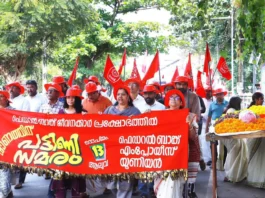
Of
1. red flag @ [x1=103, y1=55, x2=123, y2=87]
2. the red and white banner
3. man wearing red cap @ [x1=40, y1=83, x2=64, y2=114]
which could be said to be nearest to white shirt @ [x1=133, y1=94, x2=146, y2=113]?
man wearing red cap @ [x1=40, y1=83, x2=64, y2=114]

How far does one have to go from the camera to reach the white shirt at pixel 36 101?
8336mm

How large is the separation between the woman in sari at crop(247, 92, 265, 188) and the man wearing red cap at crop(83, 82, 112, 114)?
280 cm

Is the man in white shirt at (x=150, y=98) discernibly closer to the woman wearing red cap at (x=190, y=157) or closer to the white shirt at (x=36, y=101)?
the woman wearing red cap at (x=190, y=157)

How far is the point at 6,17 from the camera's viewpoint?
47.0 feet

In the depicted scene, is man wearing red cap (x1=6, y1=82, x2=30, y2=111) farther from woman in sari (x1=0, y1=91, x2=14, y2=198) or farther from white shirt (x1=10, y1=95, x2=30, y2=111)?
woman in sari (x1=0, y1=91, x2=14, y2=198)

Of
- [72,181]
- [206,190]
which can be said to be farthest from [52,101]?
[206,190]

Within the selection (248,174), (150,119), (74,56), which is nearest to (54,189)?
(150,119)

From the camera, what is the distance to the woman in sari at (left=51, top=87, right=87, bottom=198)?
19.4ft

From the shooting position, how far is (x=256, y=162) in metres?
7.69

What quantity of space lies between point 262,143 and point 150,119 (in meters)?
3.01

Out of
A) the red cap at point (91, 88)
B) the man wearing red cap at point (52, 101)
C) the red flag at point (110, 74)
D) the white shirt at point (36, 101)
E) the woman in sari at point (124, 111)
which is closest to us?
the woman in sari at point (124, 111)

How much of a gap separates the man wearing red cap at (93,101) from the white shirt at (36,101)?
110 cm

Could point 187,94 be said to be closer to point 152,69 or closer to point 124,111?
point 124,111

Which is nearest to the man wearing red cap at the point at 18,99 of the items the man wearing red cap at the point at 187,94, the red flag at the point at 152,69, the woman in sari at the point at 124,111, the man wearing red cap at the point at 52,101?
the man wearing red cap at the point at 52,101
